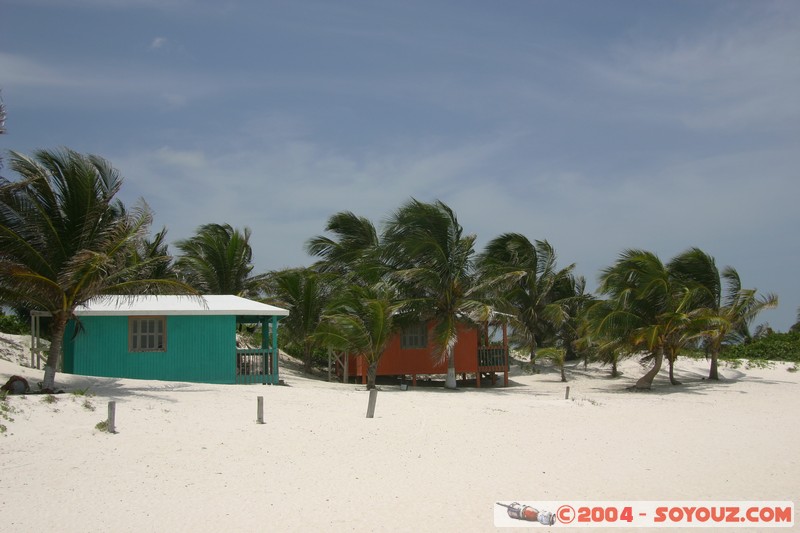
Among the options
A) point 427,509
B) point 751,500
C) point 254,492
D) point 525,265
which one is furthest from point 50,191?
point 525,265

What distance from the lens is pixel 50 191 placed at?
48.2 ft

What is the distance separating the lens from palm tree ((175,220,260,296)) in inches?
1157

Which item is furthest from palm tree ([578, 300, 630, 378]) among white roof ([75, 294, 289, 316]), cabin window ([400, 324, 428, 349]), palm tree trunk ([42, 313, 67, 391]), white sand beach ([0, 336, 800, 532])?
palm tree trunk ([42, 313, 67, 391])

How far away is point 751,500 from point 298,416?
7.90 meters

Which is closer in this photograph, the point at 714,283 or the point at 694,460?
the point at 694,460

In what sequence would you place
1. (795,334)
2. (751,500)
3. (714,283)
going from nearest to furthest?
(751,500)
(714,283)
(795,334)

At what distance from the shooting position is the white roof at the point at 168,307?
1909 centimetres

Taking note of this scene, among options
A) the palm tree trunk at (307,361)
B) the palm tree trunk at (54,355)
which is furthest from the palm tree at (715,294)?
the palm tree trunk at (54,355)

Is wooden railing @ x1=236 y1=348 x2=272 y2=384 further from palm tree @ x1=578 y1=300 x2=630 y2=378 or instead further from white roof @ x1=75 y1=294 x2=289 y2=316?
palm tree @ x1=578 y1=300 x2=630 y2=378

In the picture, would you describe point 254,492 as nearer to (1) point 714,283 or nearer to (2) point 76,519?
(2) point 76,519

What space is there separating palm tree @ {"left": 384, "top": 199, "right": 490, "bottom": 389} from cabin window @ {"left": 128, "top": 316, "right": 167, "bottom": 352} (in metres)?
7.34

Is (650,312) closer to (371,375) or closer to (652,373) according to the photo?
(652,373)

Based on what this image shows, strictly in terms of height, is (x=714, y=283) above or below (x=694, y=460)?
above

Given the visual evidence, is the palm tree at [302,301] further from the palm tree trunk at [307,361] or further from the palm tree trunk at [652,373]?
the palm tree trunk at [652,373]
